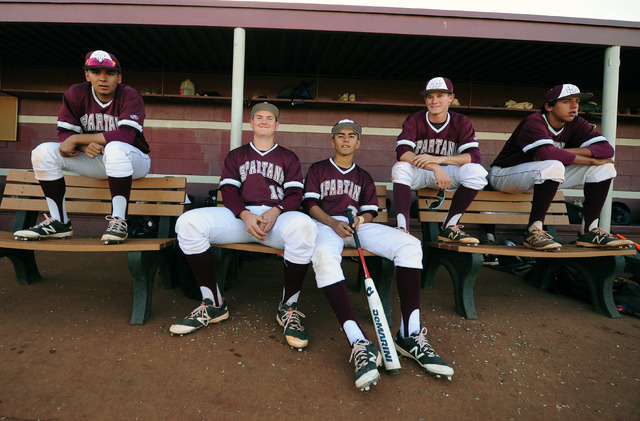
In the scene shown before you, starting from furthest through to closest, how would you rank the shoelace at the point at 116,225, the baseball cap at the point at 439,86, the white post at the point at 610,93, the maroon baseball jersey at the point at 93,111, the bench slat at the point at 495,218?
1. the white post at the point at 610,93
2. the bench slat at the point at 495,218
3. the baseball cap at the point at 439,86
4. the maroon baseball jersey at the point at 93,111
5. the shoelace at the point at 116,225

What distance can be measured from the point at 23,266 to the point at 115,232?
1.11 m

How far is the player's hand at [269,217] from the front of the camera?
1872 mm

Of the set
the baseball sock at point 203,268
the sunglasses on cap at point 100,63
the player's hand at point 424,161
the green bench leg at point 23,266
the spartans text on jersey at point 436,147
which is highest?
the sunglasses on cap at point 100,63

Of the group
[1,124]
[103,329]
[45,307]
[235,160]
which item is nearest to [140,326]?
[103,329]

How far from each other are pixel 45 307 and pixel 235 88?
2.30 meters

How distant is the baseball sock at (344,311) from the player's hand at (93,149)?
1.69 m

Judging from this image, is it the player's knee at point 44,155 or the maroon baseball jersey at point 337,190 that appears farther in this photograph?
the maroon baseball jersey at point 337,190

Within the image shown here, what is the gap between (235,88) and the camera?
3.23 m

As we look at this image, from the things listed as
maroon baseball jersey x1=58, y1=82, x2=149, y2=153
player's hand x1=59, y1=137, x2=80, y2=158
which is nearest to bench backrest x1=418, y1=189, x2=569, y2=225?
maroon baseball jersey x1=58, y1=82, x2=149, y2=153

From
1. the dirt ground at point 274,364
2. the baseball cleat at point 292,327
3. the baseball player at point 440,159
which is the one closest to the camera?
the dirt ground at point 274,364

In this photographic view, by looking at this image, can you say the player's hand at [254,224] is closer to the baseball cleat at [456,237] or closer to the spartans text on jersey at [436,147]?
the baseball cleat at [456,237]

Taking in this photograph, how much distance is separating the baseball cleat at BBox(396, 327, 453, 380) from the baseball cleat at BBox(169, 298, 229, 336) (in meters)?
0.98

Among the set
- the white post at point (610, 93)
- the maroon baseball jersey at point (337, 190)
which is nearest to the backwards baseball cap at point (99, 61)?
the maroon baseball jersey at point (337, 190)

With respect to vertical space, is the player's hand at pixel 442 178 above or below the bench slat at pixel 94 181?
above
